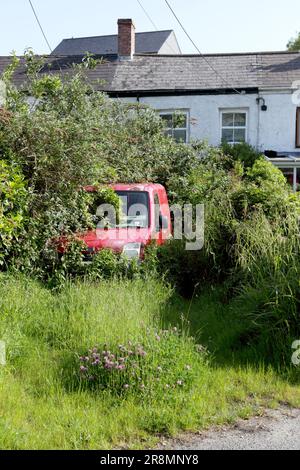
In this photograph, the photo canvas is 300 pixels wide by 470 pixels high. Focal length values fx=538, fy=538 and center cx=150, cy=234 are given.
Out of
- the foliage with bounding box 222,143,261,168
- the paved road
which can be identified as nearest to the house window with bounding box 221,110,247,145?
the foliage with bounding box 222,143,261,168

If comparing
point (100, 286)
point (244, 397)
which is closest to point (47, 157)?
point (100, 286)

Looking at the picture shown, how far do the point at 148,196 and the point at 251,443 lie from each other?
606 cm

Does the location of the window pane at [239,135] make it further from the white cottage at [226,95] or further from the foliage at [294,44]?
the foliage at [294,44]

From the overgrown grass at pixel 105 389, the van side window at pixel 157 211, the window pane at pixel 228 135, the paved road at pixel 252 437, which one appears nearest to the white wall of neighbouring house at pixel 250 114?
the window pane at pixel 228 135

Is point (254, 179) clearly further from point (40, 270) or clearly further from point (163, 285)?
point (40, 270)

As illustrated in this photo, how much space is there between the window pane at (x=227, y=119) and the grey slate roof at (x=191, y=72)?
104 centimetres

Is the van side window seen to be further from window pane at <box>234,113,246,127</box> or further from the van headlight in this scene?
window pane at <box>234,113,246,127</box>

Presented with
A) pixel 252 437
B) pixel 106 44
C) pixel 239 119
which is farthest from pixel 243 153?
pixel 106 44

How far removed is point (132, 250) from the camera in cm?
865

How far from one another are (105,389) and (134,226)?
15.5 feet

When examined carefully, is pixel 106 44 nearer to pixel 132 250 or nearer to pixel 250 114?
pixel 250 114

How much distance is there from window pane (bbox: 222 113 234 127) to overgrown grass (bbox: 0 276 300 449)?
50.1ft

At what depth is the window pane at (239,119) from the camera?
21.2m

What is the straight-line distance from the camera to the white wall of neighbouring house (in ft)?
67.4
